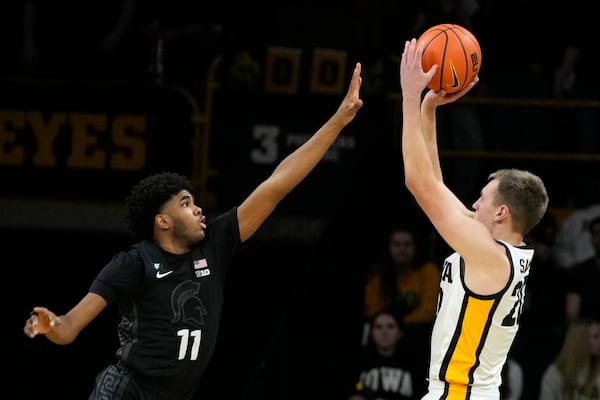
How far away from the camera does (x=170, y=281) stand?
6254 millimetres

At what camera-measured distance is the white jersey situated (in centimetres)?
571

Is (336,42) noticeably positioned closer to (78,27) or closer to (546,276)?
(78,27)

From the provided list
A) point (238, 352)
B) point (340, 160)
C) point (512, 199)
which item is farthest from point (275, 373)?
point (512, 199)

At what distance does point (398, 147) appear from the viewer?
1119 centimetres

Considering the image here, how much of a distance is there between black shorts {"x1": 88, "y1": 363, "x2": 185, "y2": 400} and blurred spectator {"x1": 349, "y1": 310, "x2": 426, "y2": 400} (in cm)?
366

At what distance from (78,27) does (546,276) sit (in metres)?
4.94

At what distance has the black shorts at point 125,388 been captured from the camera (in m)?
6.17

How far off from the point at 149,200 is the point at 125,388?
3.03 ft

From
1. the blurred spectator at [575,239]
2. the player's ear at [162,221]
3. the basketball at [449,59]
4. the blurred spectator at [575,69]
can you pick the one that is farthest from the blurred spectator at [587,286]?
the player's ear at [162,221]

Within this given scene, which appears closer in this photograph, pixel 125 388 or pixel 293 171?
pixel 125 388

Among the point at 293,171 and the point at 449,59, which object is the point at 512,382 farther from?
the point at 449,59

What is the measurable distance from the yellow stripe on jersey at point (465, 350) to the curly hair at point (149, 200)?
5.31ft

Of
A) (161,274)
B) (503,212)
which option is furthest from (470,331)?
(161,274)

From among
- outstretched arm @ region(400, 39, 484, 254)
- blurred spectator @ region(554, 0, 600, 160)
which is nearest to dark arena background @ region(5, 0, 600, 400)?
blurred spectator @ region(554, 0, 600, 160)
